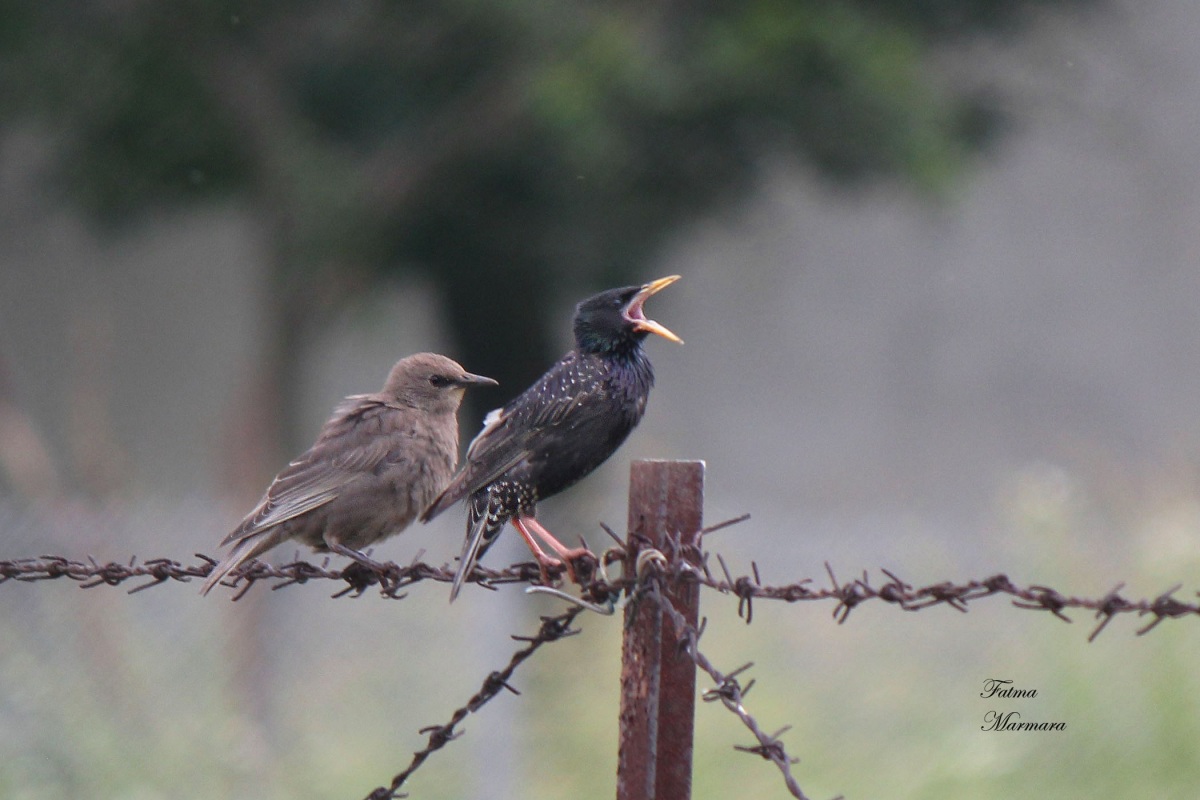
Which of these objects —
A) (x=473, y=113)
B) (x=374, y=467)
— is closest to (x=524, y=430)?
(x=374, y=467)

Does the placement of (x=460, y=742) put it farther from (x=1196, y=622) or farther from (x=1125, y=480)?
(x=1125, y=480)

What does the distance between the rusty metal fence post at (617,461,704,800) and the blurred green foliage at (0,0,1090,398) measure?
5.84 metres

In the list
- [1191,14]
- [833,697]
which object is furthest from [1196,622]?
[1191,14]

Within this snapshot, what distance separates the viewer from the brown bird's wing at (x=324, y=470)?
4.27m

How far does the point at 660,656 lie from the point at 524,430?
1687mm

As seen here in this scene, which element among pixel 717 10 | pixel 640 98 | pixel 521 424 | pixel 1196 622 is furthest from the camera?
pixel 717 10

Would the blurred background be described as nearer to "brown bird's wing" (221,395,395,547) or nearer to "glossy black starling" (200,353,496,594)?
"glossy black starling" (200,353,496,594)

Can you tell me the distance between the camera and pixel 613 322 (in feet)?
14.8

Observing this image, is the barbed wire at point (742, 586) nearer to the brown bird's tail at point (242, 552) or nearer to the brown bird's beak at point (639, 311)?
the brown bird's tail at point (242, 552)

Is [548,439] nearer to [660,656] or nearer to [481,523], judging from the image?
[481,523]

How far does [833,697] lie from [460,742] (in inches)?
76.9

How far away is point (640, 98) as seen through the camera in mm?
8633

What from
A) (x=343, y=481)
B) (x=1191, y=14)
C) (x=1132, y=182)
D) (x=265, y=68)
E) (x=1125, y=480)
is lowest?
(x=343, y=481)

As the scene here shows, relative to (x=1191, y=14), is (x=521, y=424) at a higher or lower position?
lower
